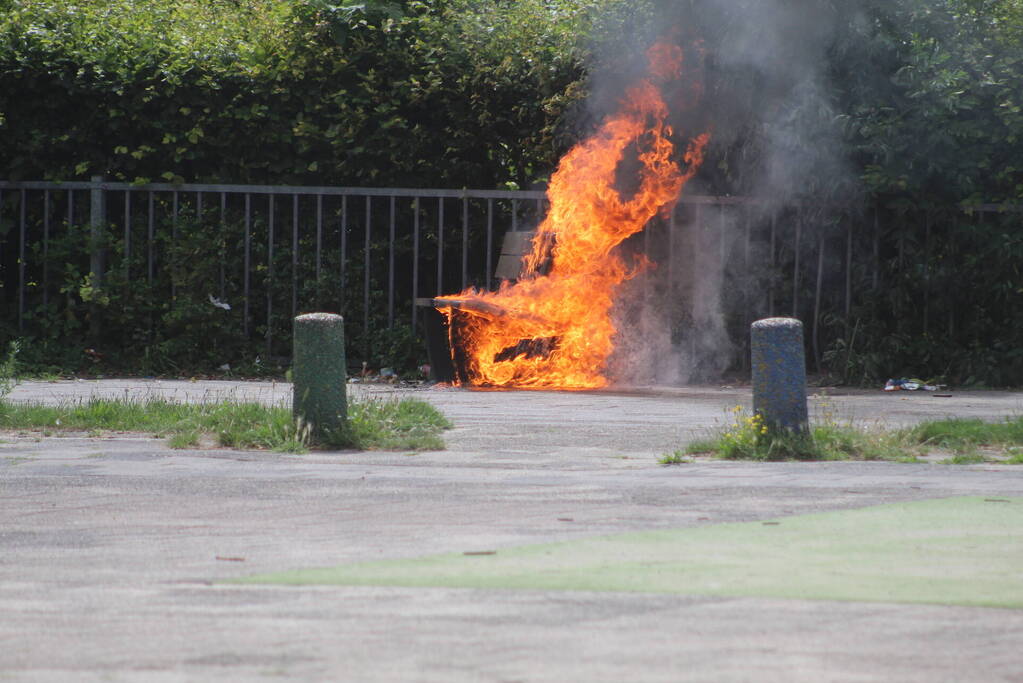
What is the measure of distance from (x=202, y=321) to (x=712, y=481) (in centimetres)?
870

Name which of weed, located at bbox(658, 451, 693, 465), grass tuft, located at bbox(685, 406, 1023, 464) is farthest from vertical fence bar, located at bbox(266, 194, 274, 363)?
weed, located at bbox(658, 451, 693, 465)

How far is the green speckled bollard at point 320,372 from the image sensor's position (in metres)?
9.91

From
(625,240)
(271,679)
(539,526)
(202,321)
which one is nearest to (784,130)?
(625,240)

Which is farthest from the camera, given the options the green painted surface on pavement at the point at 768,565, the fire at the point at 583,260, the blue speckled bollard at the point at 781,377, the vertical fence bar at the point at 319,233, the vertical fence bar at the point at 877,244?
the vertical fence bar at the point at 319,233

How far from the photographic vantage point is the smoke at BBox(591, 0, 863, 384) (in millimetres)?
14594

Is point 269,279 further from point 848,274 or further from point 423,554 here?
point 423,554

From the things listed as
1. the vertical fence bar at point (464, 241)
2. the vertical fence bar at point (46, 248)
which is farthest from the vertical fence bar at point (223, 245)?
the vertical fence bar at point (464, 241)

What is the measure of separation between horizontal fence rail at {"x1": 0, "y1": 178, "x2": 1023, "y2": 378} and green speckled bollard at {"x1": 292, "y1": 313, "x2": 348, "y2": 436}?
18.6 feet

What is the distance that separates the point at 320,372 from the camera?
9906 mm

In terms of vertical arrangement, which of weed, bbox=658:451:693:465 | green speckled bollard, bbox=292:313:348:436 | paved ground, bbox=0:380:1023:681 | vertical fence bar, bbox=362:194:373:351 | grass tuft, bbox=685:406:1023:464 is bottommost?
paved ground, bbox=0:380:1023:681

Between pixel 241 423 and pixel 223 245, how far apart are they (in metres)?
5.98

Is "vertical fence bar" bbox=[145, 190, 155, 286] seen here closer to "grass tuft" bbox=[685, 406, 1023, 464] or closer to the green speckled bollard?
the green speckled bollard

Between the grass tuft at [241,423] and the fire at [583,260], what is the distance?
3519 millimetres

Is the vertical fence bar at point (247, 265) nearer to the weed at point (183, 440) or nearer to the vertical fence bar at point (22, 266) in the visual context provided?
the vertical fence bar at point (22, 266)
